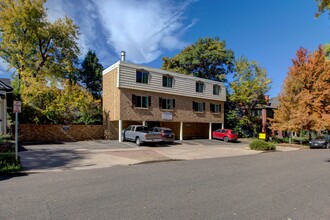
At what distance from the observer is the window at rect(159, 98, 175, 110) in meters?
26.6

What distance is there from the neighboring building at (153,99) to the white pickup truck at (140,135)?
3.34 ft

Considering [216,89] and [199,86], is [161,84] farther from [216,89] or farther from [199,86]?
[216,89]

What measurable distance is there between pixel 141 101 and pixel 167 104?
11.7 ft

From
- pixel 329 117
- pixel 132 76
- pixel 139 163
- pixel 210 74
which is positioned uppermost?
pixel 210 74

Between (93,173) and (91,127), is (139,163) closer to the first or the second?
(93,173)

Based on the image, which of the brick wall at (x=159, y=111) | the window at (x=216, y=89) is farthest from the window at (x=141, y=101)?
the window at (x=216, y=89)

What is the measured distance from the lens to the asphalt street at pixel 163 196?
189 inches

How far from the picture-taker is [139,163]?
12.1 m

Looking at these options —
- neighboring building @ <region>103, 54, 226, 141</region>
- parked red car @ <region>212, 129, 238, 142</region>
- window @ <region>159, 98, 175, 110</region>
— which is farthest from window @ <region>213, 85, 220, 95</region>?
window @ <region>159, 98, 175, 110</region>

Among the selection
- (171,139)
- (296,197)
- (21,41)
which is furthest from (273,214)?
(21,41)

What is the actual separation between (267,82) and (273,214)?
3354 centimetres

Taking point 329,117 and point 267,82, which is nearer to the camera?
point 329,117

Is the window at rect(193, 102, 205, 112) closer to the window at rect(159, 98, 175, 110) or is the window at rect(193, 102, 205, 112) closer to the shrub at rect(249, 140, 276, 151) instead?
the window at rect(159, 98, 175, 110)

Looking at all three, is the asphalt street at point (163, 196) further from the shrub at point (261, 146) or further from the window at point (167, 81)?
the window at point (167, 81)
